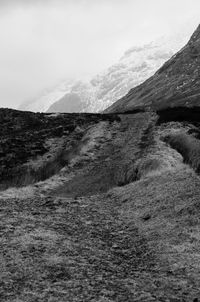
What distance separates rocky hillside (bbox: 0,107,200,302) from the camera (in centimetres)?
2173

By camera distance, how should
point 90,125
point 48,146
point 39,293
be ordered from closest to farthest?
point 39,293
point 48,146
point 90,125

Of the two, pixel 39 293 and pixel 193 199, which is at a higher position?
pixel 193 199

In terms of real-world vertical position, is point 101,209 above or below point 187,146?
below

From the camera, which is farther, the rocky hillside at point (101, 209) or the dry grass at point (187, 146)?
the dry grass at point (187, 146)

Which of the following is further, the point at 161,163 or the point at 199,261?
the point at 161,163

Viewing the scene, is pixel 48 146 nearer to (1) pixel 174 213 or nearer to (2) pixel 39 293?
(1) pixel 174 213

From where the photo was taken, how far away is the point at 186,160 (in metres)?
45.5

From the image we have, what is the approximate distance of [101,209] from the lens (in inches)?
1475

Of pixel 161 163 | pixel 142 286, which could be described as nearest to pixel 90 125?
pixel 161 163

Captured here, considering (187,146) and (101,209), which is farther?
(187,146)

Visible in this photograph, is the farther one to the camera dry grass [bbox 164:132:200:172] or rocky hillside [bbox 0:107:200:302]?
dry grass [bbox 164:132:200:172]

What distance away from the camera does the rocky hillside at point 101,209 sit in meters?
21.7

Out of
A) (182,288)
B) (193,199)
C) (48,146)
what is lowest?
(182,288)

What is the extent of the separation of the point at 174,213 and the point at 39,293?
13.6 metres
